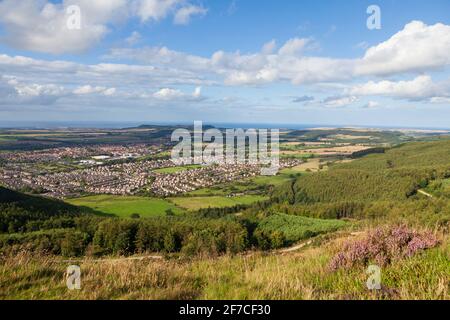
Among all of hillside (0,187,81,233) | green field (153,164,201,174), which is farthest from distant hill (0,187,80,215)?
green field (153,164,201,174)

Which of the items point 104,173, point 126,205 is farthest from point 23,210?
point 104,173

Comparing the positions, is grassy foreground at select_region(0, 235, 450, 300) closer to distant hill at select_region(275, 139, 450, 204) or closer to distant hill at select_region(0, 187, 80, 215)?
distant hill at select_region(0, 187, 80, 215)

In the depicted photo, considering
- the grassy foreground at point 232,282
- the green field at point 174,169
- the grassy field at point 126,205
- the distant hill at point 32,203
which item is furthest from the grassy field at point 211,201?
the grassy foreground at point 232,282

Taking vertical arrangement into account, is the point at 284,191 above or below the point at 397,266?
below

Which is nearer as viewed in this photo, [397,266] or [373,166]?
[397,266]
